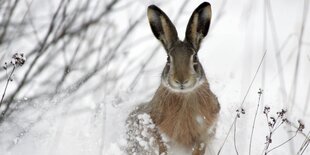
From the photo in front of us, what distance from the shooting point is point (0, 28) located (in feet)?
16.6

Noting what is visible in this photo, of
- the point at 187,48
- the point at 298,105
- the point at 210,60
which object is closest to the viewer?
the point at 187,48

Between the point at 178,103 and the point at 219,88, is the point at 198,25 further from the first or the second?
the point at 219,88

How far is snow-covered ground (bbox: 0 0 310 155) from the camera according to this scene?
484cm

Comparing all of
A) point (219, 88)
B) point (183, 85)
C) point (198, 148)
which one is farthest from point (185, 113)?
point (219, 88)

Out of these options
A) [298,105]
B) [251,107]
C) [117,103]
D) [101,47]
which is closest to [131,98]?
[117,103]

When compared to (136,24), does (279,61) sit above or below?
below

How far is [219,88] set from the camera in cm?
536

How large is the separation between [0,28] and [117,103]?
1.09 m

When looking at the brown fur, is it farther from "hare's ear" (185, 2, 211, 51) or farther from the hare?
"hare's ear" (185, 2, 211, 51)

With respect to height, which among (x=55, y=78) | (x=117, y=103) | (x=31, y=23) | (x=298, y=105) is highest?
(x=31, y=23)

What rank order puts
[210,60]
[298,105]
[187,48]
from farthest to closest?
[210,60] → [298,105] → [187,48]

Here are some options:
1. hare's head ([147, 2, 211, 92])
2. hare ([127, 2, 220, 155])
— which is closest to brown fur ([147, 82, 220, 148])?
hare ([127, 2, 220, 155])

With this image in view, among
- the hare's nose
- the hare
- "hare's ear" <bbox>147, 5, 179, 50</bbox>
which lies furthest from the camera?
"hare's ear" <bbox>147, 5, 179, 50</bbox>

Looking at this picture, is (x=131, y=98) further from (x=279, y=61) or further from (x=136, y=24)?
(x=279, y=61)
